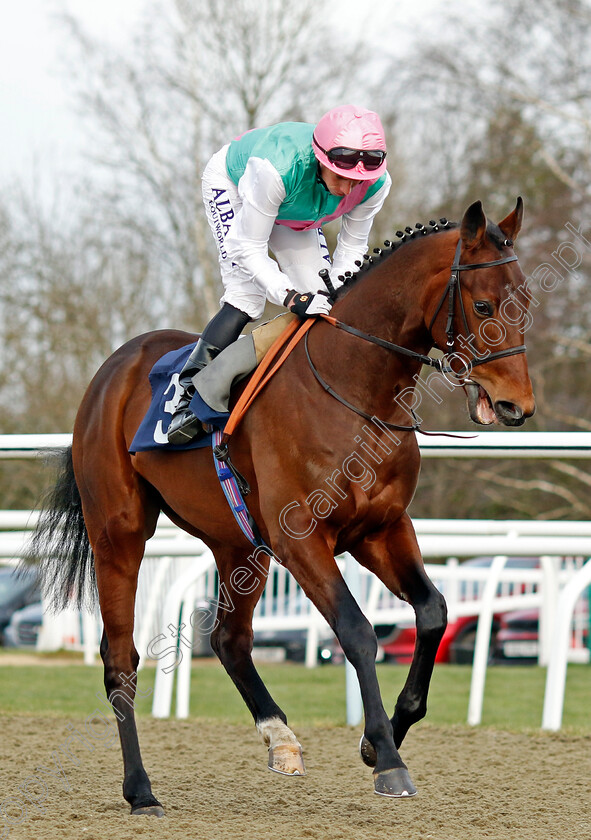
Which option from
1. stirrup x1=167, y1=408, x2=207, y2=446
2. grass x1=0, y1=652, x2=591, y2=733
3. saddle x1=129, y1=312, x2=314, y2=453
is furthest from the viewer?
grass x1=0, y1=652, x2=591, y2=733

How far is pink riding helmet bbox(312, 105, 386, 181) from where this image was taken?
3.87m

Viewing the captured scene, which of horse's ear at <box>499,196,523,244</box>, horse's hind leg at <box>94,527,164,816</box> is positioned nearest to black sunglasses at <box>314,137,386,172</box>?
horse's ear at <box>499,196,523,244</box>

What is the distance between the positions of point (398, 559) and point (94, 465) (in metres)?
1.59

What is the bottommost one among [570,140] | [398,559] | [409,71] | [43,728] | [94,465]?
[43,728]

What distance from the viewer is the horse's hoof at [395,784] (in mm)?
3326

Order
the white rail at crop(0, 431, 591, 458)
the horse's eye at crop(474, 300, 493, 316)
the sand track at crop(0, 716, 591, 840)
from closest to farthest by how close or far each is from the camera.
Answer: the horse's eye at crop(474, 300, 493, 316) < the sand track at crop(0, 716, 591, 840) < the white rail at crop(0, 431, 591, 458)

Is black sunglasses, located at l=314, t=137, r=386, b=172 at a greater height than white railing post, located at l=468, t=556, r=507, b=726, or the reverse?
black sunglasses, located at l=314, t=137, r=386, b=172

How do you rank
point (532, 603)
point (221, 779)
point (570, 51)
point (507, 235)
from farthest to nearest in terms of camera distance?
point (570, 51)
point (532, 603)
point (221, 779)
point (507, 235)

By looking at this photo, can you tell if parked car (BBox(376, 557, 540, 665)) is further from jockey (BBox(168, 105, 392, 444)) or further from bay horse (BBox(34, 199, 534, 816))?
jockey (BBox(168, 105, 392, 444))

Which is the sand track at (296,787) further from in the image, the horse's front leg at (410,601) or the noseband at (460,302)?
the noseband at (460,302)

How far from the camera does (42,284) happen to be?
19.9 metres

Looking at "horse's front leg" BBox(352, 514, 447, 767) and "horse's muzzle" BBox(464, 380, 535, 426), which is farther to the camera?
"horse's front leg" BBox(352, 514, 447, 767)

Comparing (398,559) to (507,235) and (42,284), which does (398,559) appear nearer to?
(507,235)

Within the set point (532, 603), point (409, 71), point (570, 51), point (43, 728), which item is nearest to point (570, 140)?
point (570, 51)
